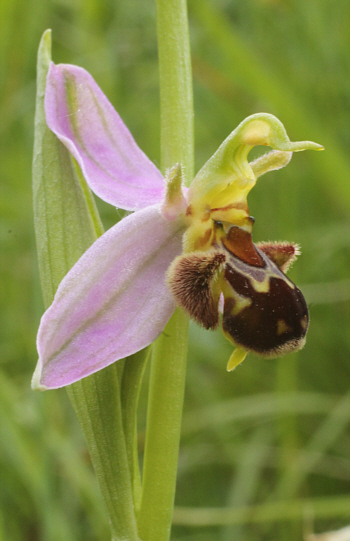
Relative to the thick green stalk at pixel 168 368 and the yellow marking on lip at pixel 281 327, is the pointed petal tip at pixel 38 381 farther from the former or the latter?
the yellow marking on lip at pixel 281 327

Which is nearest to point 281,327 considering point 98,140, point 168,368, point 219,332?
point 168,368

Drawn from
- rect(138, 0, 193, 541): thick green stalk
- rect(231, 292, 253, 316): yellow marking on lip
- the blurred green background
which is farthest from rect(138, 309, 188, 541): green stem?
the blurred green background

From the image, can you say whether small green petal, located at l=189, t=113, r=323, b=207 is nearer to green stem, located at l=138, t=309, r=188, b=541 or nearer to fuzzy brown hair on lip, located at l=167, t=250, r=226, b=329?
fuzzy brown hair on lip, located at l=167, t=250, r=226, b=329

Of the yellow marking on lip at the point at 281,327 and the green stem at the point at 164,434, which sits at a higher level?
the yellow marking on lip at the point at 281,327

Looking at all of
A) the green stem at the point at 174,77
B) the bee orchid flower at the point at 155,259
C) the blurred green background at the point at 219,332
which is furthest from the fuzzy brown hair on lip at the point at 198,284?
the blurred green background at the point at 219,332

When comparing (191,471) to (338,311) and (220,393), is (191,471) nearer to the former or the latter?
(220,393)
